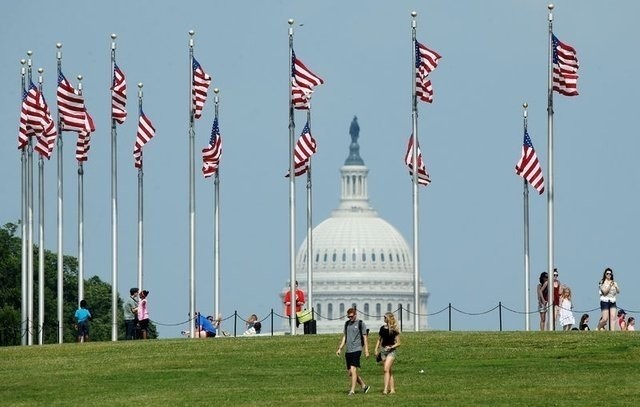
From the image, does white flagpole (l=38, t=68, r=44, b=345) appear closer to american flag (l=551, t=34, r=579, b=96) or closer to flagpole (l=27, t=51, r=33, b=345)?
flagpole (l=27, t=51, r=33, b=345)

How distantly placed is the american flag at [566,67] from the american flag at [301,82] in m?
7.63

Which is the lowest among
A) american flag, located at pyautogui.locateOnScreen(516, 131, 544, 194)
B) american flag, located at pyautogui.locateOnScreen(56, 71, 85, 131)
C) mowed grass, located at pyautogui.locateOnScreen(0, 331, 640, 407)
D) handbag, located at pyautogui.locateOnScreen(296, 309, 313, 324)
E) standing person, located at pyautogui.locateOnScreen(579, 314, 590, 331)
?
mowed grass, located at pyautogui.locateOnScreen(0, 331, 640, 407)

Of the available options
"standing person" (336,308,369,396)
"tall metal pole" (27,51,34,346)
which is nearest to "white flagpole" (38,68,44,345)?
"tall metal pole" (27,51,34,346)

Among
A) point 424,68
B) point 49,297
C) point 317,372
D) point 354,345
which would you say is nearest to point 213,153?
point 424,68

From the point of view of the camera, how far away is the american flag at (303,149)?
272 ft

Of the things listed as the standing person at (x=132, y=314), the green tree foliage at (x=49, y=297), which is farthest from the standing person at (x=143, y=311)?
the green tree foliage at (x=49, y=297)

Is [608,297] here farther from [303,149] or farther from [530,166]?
[303,149]

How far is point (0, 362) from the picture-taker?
214 ft

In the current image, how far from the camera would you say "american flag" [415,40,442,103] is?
79812mm

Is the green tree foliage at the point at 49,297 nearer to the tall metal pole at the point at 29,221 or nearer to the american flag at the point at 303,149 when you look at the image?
the tall metal pole at the point at 29,221

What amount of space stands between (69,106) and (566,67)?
16.3 meters

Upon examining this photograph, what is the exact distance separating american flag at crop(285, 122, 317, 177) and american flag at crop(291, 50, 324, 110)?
2355 mm

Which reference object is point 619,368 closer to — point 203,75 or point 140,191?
point 203,75

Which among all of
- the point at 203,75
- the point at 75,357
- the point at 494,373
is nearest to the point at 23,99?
the point at 203,75
